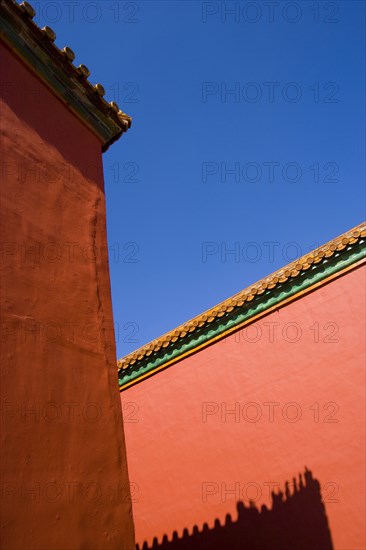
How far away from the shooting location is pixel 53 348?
2566mm

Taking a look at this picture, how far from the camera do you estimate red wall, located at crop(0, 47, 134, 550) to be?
215 centimetres

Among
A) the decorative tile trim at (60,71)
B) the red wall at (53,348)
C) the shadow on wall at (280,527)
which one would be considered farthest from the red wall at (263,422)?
the decorative tile trim at (60,71)

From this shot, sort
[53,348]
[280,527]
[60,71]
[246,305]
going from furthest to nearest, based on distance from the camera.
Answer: [246,305] < [280,527] < [60,71] < [53,348]

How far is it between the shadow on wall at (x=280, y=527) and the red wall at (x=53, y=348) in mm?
3018

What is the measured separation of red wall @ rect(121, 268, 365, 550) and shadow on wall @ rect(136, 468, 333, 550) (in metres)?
0.11

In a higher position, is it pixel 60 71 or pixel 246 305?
pixel 60 71

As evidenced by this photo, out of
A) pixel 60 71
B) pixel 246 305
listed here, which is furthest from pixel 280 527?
pixel 60 71

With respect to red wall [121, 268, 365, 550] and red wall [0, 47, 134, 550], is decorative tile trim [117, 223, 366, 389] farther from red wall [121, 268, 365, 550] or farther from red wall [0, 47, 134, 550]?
red wall [0, 47, 134, 550]

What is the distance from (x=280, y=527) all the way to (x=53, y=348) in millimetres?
3867

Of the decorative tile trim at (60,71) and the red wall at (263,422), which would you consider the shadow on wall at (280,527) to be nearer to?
the red wall at (263,422)

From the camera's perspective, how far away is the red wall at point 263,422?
4840 mm

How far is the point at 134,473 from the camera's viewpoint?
6.59 metres

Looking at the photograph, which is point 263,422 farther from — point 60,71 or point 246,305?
point 60,71

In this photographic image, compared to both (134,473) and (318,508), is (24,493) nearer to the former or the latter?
(318,508)
